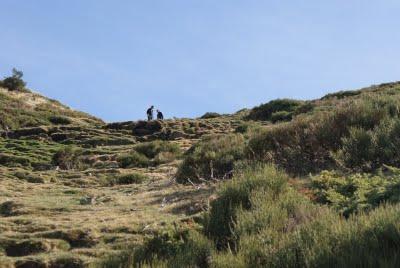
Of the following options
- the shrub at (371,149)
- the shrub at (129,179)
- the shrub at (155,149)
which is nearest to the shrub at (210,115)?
the shrub at (155,149)

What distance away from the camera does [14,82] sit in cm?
6606

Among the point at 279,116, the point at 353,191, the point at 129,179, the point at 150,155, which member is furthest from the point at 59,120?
the point at 353,191

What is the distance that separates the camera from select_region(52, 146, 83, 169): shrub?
2635 cm

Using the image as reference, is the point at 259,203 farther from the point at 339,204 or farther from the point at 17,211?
the point at 17,211

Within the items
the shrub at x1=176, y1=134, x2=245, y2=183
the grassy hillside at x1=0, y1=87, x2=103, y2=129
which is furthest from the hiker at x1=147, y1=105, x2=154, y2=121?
the shrub at x1=176, y1=134, x2=245, y2=183

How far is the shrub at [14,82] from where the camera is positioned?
65875mm

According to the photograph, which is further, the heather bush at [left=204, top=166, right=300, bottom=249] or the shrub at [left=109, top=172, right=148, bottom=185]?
the shrub at [left=109, top=172, right=148, bottom=185]

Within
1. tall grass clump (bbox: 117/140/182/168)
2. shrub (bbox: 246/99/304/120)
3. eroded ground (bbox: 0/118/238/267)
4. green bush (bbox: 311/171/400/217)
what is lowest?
eroded ground (bbox: 0/118/238/267)

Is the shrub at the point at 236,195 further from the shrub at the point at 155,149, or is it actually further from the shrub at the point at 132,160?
the shrub at the point at 155,149

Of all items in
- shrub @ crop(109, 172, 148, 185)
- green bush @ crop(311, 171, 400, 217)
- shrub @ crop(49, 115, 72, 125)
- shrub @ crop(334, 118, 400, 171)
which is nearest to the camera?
green bush @ crop(311, 171, 400, 217)

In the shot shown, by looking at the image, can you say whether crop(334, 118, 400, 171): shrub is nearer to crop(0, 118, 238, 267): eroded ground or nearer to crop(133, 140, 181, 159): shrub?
crop(0, 118, 238, 267): eroded ground

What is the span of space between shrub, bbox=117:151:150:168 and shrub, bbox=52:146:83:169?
5.91ft

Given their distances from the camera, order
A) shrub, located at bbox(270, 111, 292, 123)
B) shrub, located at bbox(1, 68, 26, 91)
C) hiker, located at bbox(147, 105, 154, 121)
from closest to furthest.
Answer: shrub, located at bbox(270, 111, 292, 123) < hiker, located at bbox(147, 105, 154, 121) < shrub, located at bbox(1, 68, 26, 91)

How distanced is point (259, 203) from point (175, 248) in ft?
4.14
